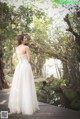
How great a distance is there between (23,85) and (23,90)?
0.05 m

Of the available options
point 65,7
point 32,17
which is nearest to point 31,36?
point 32,17

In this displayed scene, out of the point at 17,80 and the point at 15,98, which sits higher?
the point at 17,80

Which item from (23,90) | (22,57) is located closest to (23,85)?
(23,90)

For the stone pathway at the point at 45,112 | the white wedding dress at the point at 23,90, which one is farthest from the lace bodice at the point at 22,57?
the stone pathway at the point at 45,112

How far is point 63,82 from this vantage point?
3.01 meters

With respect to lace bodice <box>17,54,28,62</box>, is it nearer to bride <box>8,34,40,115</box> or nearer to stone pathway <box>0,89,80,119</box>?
bride <box>8,34,40,115</box>

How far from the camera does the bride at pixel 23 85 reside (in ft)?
8.56

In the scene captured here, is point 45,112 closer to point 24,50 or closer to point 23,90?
point 23,90

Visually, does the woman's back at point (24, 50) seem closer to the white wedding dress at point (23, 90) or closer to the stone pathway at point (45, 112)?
the white wedding dress at point (23, 90)

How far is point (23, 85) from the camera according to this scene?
2.63m

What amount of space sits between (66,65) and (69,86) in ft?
0.93

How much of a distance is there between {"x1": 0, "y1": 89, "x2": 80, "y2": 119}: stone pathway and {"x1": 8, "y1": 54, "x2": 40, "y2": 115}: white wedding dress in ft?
0.26

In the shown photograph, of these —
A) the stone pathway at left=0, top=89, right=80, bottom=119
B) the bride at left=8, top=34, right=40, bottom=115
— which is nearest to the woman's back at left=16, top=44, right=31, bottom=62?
the bride at left=8, top=34, right=40, bottom=115

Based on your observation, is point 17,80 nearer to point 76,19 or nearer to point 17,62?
point 17,62
